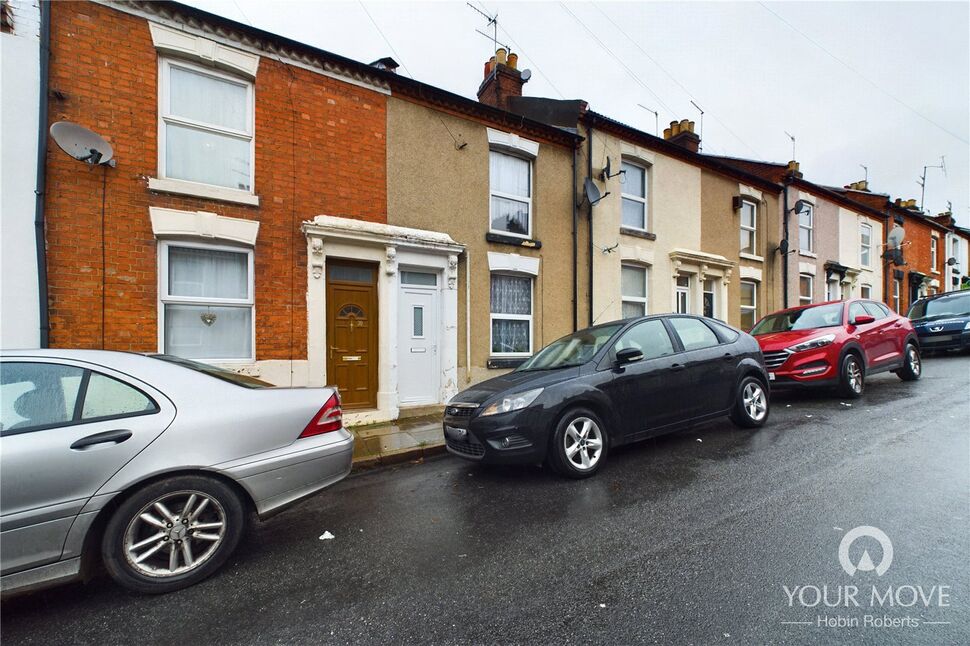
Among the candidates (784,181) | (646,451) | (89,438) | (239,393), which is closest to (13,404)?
(89,438)

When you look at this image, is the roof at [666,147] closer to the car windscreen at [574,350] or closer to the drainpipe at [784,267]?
the drainpipe at [784,267]

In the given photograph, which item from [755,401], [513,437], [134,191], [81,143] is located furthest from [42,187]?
[755,401]

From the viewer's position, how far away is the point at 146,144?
5363 millimetres

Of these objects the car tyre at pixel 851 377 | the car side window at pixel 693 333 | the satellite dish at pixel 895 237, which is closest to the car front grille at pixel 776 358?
the car tyre at pixel 851 377

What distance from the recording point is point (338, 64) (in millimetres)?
6578

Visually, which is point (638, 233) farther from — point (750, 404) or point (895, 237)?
Result: point (895, 237)

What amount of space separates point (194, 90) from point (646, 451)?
7.54m

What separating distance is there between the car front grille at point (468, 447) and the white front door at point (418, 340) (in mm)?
2925

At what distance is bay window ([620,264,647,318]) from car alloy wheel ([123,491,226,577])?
29.0 feet

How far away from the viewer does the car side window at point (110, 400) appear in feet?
8.11

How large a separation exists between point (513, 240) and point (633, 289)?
146 inches

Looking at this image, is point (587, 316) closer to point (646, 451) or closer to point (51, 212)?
point (646, 451)

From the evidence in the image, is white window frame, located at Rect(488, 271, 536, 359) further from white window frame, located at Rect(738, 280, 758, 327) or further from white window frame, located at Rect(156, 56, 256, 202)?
white window frame, located at Rect(738, 280, 758, 327)

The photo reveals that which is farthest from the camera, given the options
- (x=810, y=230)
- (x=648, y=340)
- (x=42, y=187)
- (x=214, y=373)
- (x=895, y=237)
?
(x=895, y=237)
